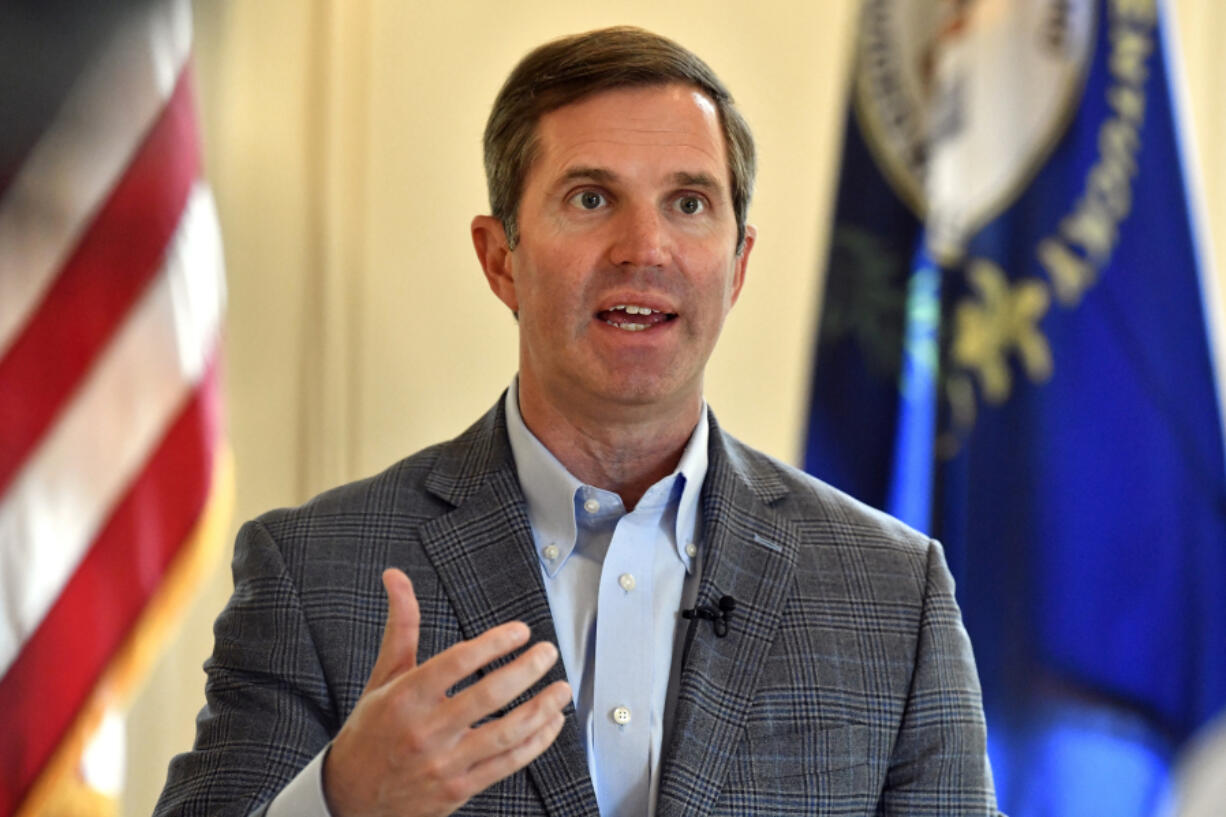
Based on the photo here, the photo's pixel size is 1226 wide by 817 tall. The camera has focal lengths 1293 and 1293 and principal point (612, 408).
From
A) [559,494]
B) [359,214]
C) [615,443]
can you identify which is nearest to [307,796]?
[559,494]

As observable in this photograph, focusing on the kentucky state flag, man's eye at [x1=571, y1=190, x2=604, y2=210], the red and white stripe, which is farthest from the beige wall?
man's eye at [x1=571, y1=190, x2=604, y2=210]

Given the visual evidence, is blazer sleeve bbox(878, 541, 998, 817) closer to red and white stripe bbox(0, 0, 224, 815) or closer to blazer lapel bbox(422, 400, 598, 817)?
blazer lapel bbox(422, 400, 598, 817)

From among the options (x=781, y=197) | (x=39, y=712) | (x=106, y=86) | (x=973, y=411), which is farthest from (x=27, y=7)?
(x=973, y=411)

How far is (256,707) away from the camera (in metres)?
1.63

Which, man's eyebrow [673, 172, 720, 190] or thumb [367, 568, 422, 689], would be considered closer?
thumb [367, 568, 422, 689]

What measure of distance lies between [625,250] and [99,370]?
1.58 meters

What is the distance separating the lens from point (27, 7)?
2.72 meters

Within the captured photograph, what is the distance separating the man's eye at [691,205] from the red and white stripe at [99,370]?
1501 mm

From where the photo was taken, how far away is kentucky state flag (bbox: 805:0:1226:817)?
3074 mm

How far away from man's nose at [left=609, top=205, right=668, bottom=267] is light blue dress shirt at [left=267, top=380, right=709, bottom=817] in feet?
0.97

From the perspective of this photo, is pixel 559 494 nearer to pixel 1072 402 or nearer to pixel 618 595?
pixel 618 595

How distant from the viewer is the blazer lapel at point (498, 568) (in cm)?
159

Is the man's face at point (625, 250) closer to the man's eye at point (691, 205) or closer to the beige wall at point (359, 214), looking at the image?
the man's eye at point (691, 205)

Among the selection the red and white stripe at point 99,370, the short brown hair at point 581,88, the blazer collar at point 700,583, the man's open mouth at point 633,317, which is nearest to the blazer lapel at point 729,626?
the blazer collar at point 700,583
